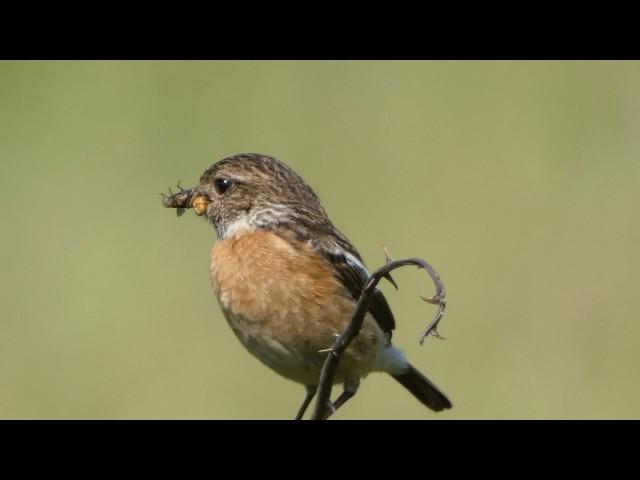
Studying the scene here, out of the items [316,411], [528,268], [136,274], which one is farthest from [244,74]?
[316,411]

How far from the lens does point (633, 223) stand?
31.2 ft

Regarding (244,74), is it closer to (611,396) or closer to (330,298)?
(611,396)

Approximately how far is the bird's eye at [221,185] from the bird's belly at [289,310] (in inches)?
19.5

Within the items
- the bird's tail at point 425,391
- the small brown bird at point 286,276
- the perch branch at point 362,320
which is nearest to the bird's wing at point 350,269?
the small brown bird at point 286,276

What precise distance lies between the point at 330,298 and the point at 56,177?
5922 millimetres

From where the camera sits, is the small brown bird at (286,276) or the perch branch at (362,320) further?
the small brown bird at (286,276)

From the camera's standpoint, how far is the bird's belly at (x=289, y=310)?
527cm

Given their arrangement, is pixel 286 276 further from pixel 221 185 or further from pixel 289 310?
pixel 221 185

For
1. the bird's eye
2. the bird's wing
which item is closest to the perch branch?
the bird's wing

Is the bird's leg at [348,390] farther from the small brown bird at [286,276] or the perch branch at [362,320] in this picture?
the perch branch at [362,320]

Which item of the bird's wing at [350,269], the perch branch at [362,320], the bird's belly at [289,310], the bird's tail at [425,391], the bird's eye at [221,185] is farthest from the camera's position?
the bird's tail at [425,391]

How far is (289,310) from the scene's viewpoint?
17.4 ft

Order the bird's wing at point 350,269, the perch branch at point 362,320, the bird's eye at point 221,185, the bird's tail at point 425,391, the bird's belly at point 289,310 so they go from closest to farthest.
→ the perch branch at point 362,320
the bird's belly at point 289,310
the bird's wing at point 350,269
the bird's eye at point 221,185
the bird's tail at point 425,391

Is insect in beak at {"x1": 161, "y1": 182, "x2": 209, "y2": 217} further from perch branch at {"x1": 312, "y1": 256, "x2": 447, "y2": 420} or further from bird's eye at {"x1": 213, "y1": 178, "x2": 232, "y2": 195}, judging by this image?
perch branch at {"x1": 312, "y1": 256, "x2": 447, "y2": 420}
